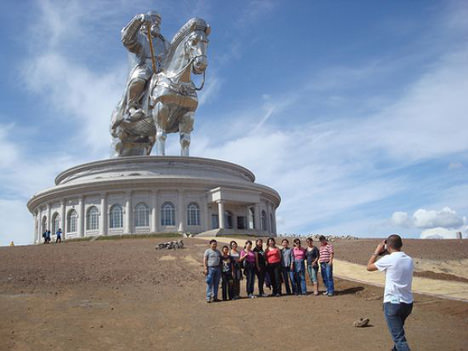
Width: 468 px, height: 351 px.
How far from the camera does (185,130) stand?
46.1m

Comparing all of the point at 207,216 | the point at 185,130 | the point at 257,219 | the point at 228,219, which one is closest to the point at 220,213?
the point at 207,216

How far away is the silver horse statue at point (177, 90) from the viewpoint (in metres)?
42.2

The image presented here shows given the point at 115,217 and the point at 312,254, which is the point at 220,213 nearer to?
the point at 115,217

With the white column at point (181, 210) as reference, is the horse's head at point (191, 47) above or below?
above

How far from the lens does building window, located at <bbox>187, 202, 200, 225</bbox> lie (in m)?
42.6

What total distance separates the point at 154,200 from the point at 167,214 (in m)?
1.71

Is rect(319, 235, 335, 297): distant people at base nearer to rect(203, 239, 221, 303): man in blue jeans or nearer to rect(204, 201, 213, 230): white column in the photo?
rect(203, 239, 221, 303): man in blue jeans

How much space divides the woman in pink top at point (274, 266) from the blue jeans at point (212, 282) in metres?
1.74

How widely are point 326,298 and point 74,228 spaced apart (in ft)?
117

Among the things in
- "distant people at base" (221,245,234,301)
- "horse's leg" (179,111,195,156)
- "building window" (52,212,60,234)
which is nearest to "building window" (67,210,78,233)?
"building window" (52,212,60,234)

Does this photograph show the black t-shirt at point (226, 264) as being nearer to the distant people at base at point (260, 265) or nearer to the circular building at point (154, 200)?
the distant people at base at point (260, 265)

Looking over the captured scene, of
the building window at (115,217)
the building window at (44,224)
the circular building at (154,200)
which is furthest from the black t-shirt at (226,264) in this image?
the building window at (44,224)

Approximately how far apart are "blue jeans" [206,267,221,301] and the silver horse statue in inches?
1223

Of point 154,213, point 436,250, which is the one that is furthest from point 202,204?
point 436,250
